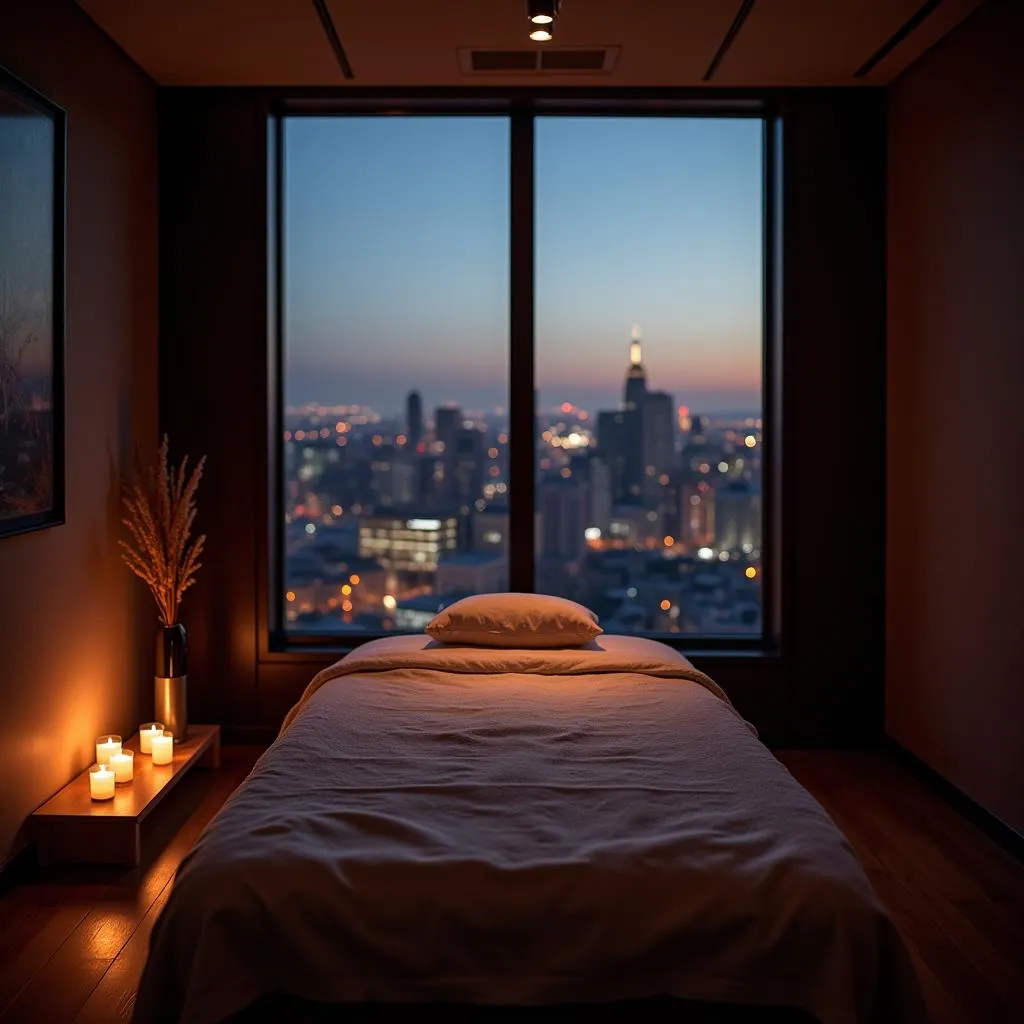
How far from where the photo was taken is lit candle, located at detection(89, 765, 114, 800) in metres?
3.25

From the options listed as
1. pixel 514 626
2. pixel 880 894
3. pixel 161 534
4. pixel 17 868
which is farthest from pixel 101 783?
pixel 880 894

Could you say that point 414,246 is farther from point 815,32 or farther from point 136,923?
point 136,923

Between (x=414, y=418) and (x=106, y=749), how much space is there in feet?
6.15

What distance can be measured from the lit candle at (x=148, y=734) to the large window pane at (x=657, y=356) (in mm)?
1626

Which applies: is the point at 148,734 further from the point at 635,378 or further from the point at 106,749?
the point at 635,378

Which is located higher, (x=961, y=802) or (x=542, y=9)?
(x=542, y=9)

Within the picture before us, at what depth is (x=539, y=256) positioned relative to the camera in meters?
4.53

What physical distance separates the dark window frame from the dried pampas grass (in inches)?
20.2

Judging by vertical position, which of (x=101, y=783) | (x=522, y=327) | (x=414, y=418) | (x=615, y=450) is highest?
(x=522, y=327)

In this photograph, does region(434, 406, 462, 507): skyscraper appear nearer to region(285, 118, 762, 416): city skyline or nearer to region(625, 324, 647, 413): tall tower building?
region(285, 118, 762, 416): city skyline

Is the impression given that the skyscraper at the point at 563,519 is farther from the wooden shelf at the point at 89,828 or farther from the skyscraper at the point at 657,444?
the wooden shelf at the point at 89,828

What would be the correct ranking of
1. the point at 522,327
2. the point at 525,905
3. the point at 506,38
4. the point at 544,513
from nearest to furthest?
the point at 525,905, the point at 506,38, the point at 522,327, the point at 544,513

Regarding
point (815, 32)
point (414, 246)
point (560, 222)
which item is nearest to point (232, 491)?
point (414, 246)

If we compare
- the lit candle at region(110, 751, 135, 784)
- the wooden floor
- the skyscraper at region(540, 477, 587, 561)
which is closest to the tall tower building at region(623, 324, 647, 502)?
the skyscraper at region(540, 477, 587, 561)
